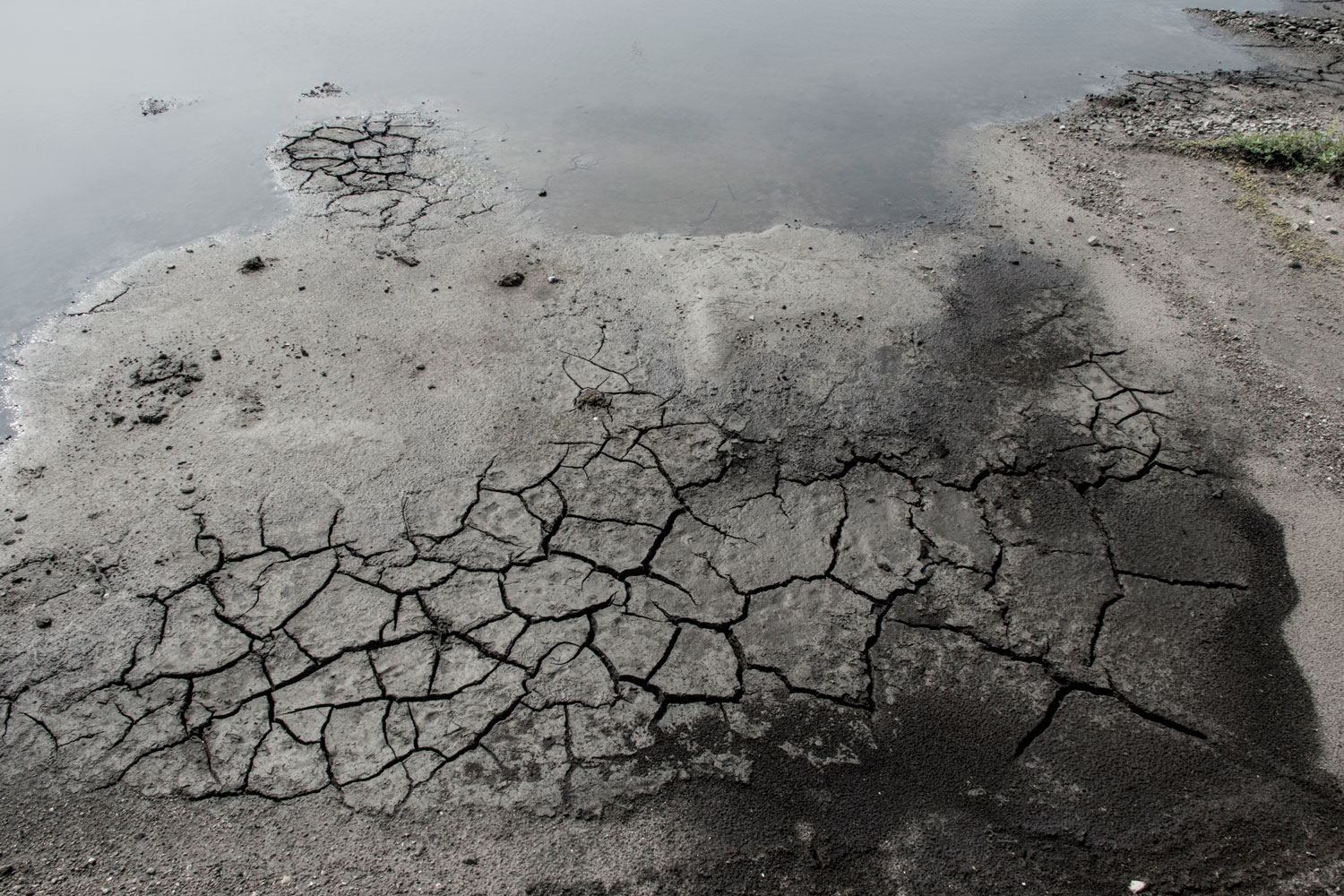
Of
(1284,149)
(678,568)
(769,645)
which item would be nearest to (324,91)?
(678,568)

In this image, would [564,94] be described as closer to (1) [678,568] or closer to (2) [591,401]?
(2) [591,401]

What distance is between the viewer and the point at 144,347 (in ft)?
16.4

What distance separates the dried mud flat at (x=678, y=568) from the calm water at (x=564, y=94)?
88cm

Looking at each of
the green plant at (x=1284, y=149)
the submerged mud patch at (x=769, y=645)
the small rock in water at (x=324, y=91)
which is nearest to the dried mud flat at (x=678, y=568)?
the submerged mud patch at (x=769, y=645)

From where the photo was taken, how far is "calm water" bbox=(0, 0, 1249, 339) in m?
6.49

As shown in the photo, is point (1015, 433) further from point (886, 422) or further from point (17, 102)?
point (17, 102)

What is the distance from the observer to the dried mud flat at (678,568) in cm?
292

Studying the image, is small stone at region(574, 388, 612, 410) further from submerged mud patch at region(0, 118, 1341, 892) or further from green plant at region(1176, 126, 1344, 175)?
green plant at region(1176, 126, 1344, 175)

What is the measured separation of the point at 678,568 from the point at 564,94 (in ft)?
21.2

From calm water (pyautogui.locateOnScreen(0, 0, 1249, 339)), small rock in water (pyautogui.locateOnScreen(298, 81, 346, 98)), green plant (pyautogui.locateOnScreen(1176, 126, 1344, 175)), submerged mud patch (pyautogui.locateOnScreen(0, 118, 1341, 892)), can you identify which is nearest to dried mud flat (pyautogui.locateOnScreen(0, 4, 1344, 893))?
submerged mud patch (pyautogui.locateOnScreen(0, 118, 1341, 892))

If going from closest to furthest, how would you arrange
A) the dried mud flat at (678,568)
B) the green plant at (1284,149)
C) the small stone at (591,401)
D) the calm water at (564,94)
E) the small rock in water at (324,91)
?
the dried mud flat at (678,568), the small stone at (591,401), the calm water at (564,94), the green plant at (1284,149), the small rock in water at (324,91)

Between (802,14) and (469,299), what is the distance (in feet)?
24.5

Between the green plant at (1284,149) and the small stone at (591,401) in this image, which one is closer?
the small stone at (591,401)

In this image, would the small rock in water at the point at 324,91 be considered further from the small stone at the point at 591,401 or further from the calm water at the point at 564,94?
the small stone at the point at 591,401
